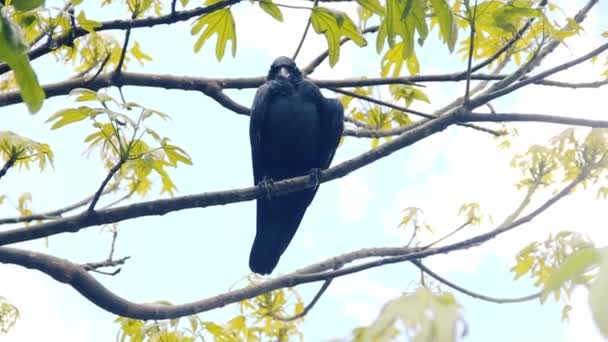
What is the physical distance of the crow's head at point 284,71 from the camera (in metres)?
4.08

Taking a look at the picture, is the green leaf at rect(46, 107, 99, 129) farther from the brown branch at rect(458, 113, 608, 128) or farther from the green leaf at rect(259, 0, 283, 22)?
the brown branch at rect(458, 113, 608, 128)

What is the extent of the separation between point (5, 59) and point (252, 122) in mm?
2787

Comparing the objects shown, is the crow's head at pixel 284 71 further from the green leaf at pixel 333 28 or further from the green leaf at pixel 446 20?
the green leaf at pixel 446 20

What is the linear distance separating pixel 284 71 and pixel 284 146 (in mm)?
467

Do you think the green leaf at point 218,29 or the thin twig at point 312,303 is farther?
the thin twig at point 312,303

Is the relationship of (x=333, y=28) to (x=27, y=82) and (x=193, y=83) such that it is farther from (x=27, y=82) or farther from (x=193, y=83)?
(x=27, y=82)

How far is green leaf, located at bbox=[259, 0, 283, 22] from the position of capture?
229 cm

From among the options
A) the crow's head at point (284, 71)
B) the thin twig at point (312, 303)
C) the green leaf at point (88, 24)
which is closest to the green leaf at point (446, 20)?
the green leaf at point (88, 24)

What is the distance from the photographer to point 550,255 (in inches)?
123

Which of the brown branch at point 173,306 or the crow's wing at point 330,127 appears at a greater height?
the crow's wing at point 330,127

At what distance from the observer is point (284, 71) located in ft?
13.5

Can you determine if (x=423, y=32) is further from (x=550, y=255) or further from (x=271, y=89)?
(x=271, y=89)

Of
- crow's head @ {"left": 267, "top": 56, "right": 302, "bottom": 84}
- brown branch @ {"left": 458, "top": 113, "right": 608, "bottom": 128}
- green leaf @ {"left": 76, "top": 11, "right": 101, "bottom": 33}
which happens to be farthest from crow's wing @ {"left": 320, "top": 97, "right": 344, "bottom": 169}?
green leaf @ {"left": 76, "top": 11, "right": 101, "bottom": 33}

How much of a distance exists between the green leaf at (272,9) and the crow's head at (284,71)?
167 centimetres
